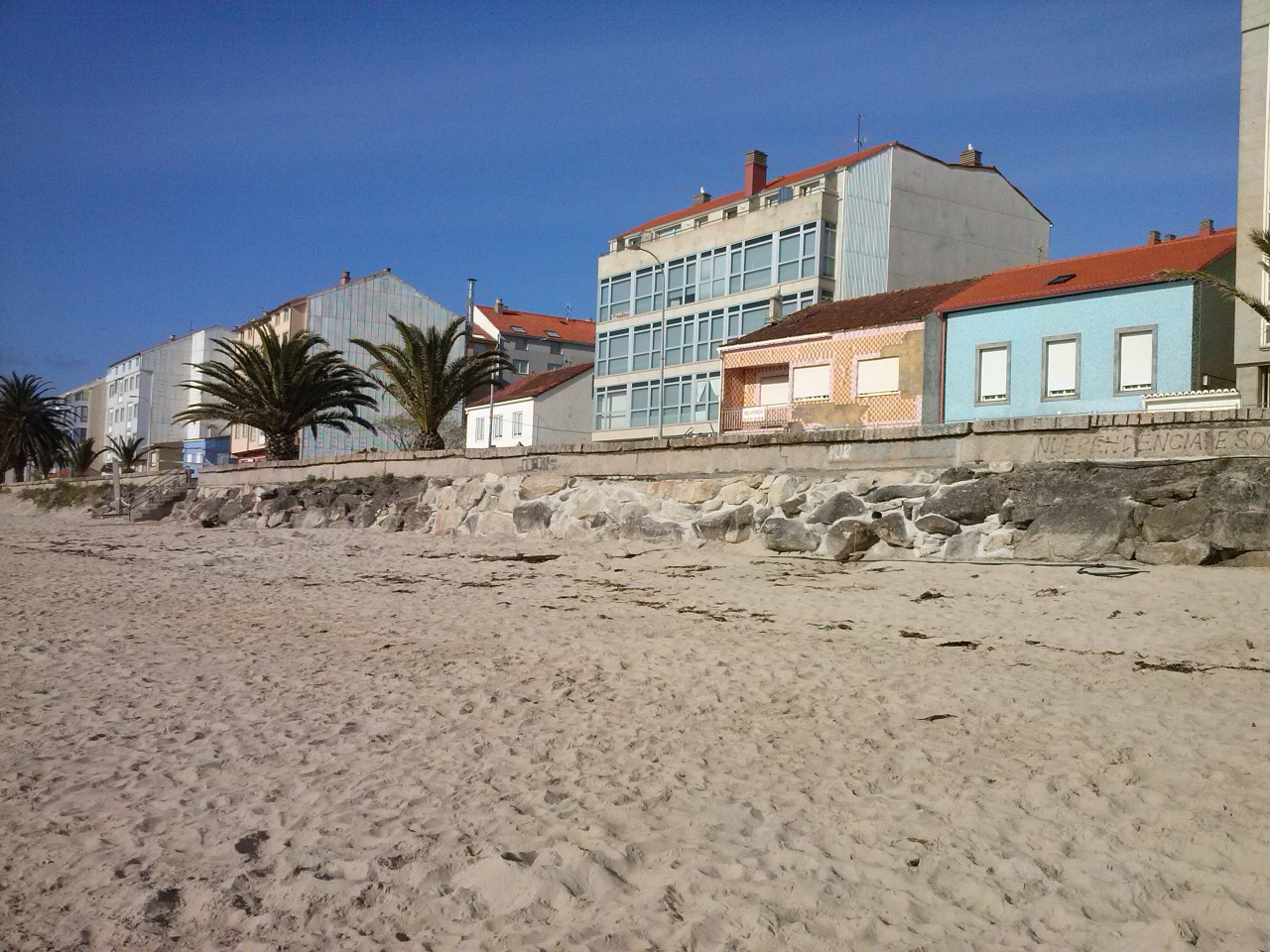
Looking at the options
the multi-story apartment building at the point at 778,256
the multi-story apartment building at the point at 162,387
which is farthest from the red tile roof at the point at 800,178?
the multi-story apartment building at the point at 162,387

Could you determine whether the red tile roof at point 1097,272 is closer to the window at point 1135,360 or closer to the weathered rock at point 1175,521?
the window at point 1135,360

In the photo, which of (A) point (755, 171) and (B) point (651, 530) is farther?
(A) point (755, 171)

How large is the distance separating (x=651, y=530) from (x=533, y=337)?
60.7 metres

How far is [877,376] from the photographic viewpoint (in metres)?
30.3

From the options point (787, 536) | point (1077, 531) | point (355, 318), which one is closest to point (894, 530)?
point (787, 536)

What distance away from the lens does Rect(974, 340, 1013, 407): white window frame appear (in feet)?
90.2

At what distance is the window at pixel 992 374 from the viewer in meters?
27.6

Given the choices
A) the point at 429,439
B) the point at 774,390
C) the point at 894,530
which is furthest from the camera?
the point at 774,390

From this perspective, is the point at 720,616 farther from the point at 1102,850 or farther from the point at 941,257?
the point at 941,257

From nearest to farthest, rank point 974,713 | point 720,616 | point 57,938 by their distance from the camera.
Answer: point 57,938, point 974,713, point 720,616

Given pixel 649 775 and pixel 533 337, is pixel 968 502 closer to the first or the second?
pixel 649 775

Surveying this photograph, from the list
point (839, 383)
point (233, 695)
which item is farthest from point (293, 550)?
point (839, 383)

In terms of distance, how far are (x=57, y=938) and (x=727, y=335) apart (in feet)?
123

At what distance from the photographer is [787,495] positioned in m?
14.5
